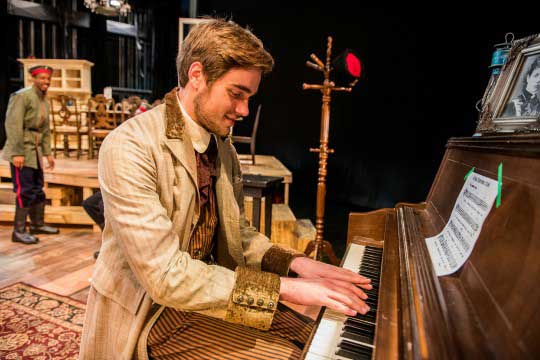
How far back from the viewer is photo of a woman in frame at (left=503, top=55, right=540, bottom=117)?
140cm

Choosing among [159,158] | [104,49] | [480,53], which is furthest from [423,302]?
[104,49]

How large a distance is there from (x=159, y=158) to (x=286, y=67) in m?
6.13

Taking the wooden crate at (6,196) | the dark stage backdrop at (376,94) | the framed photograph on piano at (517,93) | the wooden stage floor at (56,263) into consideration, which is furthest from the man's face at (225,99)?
the wooden crate at (6,196)

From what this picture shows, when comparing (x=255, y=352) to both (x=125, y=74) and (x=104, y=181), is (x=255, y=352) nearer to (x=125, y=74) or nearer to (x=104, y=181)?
(x=104, y=181)

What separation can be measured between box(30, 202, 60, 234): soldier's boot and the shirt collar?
371cm

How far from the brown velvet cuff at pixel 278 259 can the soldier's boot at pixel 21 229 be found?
352 centimetres

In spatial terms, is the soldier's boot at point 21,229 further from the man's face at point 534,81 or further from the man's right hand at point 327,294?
the man's face at point 534,81

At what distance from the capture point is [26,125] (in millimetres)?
3785

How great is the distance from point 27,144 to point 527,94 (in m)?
4.28

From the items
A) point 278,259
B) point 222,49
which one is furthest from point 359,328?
point 222,49

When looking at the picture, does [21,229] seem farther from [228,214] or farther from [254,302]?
[254,302]

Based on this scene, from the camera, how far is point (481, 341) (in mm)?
657

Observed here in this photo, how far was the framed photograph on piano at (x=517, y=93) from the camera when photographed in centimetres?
141

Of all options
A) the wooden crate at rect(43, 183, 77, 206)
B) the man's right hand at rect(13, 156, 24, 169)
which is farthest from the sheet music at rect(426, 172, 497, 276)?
the wooden crate at rect(43, 183, 77, 206)
